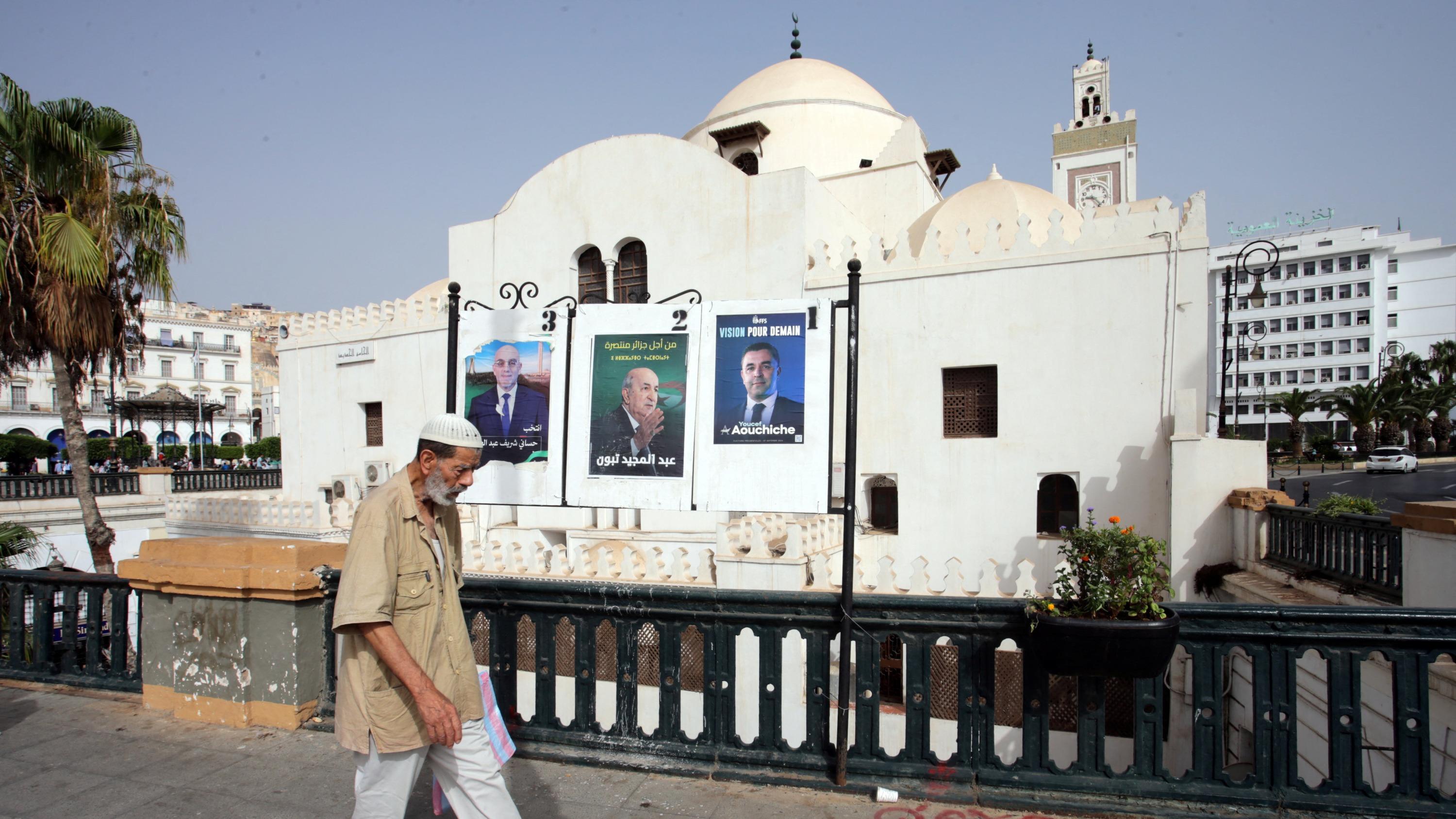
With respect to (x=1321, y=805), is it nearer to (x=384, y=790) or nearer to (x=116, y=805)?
(x=384, y=790)

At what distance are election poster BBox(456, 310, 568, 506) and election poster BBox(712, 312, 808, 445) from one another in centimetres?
97

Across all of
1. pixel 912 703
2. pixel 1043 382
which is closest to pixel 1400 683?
pixel 912 703

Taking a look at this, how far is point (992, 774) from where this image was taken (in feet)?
11.2

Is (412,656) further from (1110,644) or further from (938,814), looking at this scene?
(1110,644)

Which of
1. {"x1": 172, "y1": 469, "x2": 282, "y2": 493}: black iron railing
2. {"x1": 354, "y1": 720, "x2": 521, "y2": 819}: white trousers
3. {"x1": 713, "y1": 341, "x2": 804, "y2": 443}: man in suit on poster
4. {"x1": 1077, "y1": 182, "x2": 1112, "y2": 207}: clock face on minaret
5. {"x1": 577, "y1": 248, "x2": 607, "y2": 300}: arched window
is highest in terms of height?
{"x1": 1077, "y1": 182, "x2": 1112, "y2": 207}: clock face on minaret

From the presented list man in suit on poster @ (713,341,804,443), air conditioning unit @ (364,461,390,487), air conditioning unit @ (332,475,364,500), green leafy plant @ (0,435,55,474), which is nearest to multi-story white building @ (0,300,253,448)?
green leafy plant @ (0,435,55,474)

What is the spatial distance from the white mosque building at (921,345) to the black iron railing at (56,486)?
31.6ft

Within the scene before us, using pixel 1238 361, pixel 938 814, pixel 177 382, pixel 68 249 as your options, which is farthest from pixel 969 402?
pixel 177 382

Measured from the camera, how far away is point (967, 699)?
3.56 metres

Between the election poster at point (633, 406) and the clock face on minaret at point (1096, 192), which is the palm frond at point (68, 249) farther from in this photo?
the clock face on minaret at point (1096, 192)

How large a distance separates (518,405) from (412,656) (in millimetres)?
2079

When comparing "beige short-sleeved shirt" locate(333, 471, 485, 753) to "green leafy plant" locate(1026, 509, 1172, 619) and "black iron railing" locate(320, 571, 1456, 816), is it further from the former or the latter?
"green leafy plant" locate(1026, 509, 1172, 619)

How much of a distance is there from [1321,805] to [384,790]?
358cm

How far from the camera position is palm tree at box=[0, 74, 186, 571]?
445 inches
